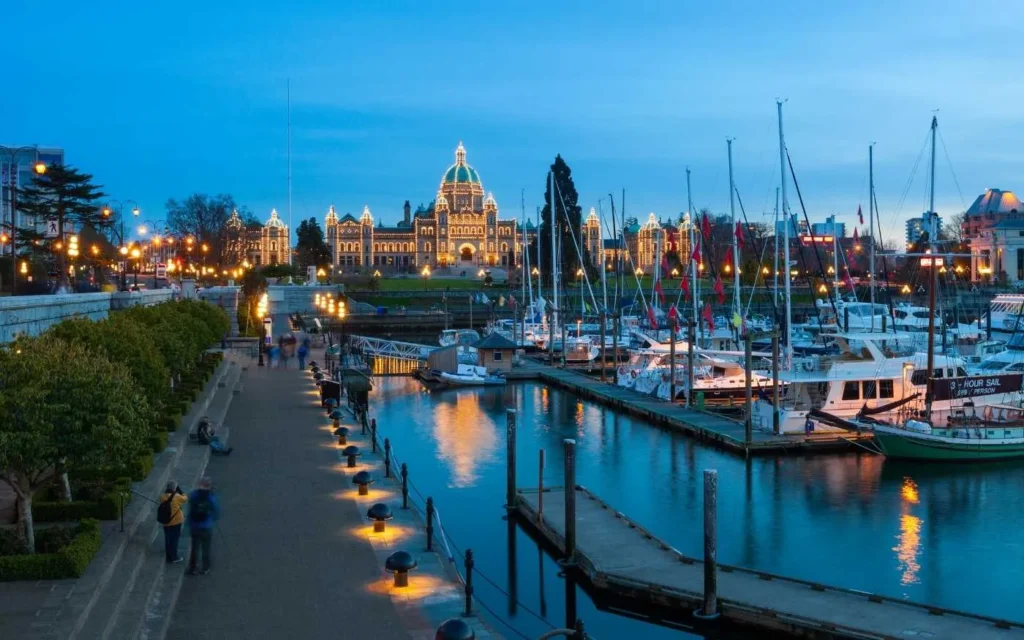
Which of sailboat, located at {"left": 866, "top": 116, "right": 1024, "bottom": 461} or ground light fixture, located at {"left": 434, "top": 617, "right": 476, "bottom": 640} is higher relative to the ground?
ground light fixture, located at {"left": 434, "top": 617, "right": 476, "bottom": 640}

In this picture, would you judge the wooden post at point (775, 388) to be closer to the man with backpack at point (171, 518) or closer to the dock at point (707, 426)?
the dock at point (707, 426)

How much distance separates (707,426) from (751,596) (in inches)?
784

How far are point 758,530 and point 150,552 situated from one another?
51.0 feet

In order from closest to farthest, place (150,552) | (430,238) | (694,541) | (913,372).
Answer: (150,552), (694,541), (913,372), (430,238)

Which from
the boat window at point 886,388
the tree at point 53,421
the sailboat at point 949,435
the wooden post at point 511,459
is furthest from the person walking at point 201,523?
the boat window at point 886,388

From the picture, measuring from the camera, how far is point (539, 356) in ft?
219

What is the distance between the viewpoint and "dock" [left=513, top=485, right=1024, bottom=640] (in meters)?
16.2

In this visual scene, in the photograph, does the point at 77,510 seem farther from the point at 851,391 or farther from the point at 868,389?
the point at 868,389

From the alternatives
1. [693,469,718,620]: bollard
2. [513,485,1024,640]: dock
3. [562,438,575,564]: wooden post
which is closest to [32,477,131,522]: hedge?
[562,438,575,564]: wooden post

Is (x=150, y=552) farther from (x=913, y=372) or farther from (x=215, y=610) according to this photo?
(x=913, y=372)

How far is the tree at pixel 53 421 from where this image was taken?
45.6 feet

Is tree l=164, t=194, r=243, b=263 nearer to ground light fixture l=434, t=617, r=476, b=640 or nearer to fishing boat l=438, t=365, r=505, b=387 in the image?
fishing boat l=438, t=365, r=505, b=387

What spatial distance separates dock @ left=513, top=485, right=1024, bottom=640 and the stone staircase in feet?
25.9

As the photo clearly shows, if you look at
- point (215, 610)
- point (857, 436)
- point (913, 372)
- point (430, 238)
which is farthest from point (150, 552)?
point (430, 238)
